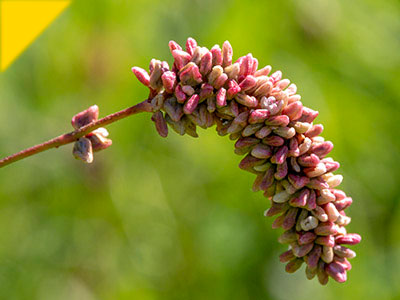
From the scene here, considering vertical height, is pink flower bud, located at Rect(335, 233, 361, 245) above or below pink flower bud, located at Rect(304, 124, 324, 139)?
below

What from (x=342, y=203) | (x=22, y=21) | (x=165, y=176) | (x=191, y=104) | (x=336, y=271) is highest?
(x=165, y=176)

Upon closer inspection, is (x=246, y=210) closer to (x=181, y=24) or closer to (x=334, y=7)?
(x=181, y=24)

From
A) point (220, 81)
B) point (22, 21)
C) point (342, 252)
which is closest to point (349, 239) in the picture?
point (342, 252)

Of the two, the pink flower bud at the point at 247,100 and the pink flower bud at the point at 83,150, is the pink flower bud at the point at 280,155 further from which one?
the pink flower bud at the point at 83,150

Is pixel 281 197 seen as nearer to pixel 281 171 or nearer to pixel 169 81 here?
pixel 281 171

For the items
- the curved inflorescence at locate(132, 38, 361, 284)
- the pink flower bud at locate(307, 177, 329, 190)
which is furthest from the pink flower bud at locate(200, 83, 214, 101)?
the pink flower bud at locate(307, 177, 329, 190)

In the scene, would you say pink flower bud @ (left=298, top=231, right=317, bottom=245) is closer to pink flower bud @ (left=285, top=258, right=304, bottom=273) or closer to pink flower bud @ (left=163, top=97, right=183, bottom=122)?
pink flower bud @ (left=285, top=258, right=304, bottom=273)
